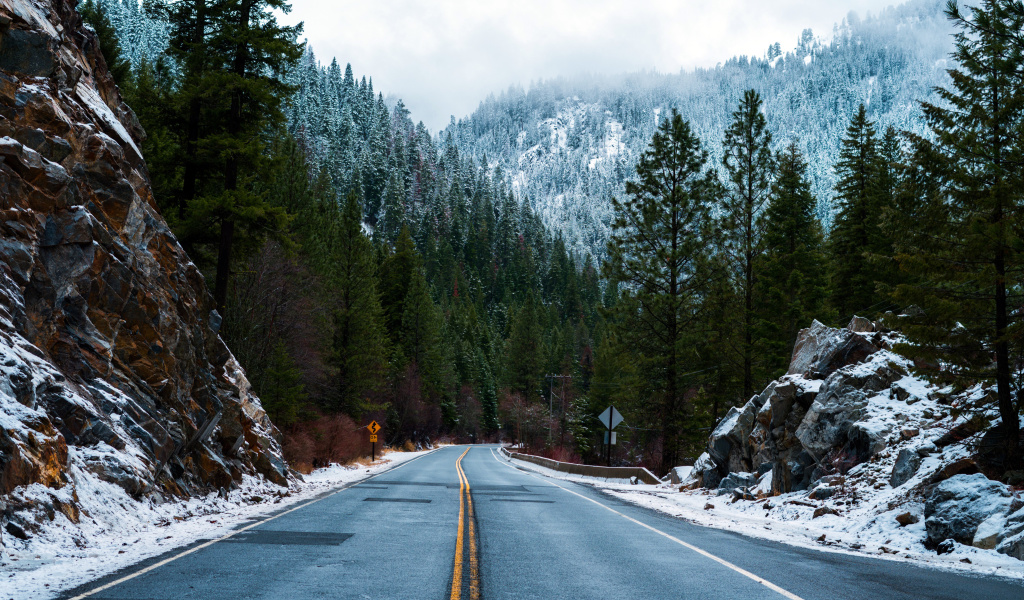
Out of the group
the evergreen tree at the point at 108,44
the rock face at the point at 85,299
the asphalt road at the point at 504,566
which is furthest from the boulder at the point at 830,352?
the evergreen tree at the point at 108,44

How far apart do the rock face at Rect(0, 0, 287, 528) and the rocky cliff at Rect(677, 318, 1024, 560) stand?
553 inches

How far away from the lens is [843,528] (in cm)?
1299

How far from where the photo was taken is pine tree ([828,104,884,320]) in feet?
112

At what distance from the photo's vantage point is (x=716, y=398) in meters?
33.9

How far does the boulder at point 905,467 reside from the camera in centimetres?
1311

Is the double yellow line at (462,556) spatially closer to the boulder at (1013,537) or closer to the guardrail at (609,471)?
the boulder at (1013,537)

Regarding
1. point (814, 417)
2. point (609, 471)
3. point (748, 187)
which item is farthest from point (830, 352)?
point (609, 471)

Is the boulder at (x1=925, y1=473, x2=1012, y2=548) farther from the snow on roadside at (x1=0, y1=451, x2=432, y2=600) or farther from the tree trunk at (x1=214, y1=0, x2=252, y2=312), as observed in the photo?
the tree trunk at (x1=214, y1=0, x2=252, y2=312)

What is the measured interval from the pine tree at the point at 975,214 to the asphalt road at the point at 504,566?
203 inches

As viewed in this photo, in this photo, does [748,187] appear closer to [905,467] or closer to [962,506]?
[905,467]

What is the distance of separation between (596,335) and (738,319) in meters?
80.3

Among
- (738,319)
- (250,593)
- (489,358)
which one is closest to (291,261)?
(738,319)

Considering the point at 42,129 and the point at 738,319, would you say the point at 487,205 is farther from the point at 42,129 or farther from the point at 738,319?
the point at 42,129

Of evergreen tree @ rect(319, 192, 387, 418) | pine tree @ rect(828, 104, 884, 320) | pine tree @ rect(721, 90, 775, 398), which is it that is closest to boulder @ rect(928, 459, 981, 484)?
pine tree @ rect(721, 90, 775, 398)
